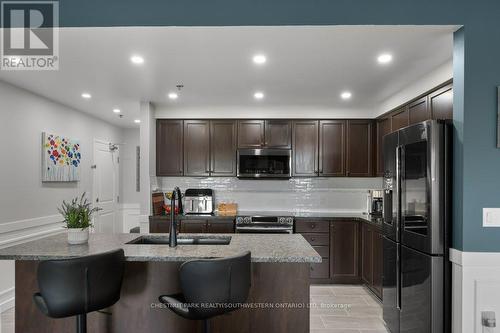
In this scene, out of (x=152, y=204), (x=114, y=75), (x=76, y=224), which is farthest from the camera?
(x=152, y=204)

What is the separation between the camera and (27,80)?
3652 millimetres

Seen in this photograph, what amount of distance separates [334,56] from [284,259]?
1881 millimetres

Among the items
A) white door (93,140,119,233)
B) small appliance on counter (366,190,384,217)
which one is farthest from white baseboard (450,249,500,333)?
white door (93,140,119,233)

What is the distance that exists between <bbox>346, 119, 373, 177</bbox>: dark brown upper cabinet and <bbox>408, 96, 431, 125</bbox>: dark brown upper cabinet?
1267mm

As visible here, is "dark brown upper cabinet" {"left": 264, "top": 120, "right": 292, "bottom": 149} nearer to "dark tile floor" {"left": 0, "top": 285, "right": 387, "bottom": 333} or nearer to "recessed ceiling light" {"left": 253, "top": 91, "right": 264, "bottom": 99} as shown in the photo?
"recessed ceiling light" {"left": 253, "top": 91, "right": 264, "bottom": 99}

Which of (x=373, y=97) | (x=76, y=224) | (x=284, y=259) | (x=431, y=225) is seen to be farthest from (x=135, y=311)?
(x=373, y=97)

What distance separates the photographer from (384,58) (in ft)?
9.66

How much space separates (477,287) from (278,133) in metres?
3.27

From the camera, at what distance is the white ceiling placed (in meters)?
2.48

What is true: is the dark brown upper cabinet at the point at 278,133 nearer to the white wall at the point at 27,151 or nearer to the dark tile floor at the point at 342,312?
the dark tile floor at the point at 342,312

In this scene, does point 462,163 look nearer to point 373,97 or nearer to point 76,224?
point 373,97

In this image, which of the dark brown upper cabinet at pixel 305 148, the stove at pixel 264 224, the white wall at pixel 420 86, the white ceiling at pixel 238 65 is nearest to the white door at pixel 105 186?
the white ceiling at pixel 238 65

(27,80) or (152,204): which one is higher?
(27,80)

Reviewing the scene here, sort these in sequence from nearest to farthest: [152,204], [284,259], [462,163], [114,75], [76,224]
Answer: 1. [284,259]
2. [462,163]
3. [76,224]
4. [114,75]
5. [152,204]
